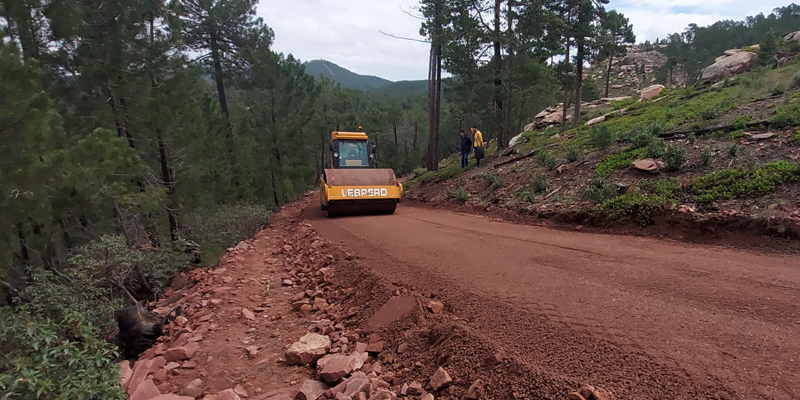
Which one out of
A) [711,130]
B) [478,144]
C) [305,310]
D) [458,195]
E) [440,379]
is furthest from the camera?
[478,144]

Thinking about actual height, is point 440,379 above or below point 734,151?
below

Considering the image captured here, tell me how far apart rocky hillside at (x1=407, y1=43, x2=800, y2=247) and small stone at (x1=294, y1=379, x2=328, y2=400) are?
606cm

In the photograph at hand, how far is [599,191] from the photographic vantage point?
27.2ft

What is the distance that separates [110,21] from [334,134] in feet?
22.8

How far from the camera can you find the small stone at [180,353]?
425cm

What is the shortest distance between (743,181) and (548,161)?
4969 millimetres

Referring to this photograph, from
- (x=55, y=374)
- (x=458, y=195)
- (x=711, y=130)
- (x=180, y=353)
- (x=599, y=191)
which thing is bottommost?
(x=180, y=353)

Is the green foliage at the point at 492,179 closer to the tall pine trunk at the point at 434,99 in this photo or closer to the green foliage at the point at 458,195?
the green foliage at the point at 458,195

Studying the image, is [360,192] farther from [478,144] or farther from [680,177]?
[680,177]

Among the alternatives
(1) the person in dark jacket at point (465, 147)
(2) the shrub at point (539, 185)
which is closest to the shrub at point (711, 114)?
(2) the shrub at point (539, 185)

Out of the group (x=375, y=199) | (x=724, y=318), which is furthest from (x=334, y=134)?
(x=724, y=318)

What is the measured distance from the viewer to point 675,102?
15.9 metres

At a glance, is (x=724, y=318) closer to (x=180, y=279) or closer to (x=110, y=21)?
(x=180, y=279)

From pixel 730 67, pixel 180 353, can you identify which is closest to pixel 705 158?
pixel 180 353
